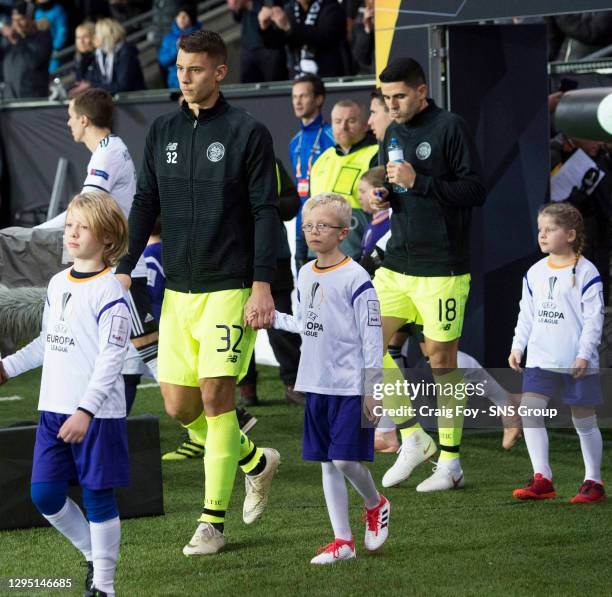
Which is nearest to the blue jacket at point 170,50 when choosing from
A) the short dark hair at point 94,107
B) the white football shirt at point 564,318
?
the short dark hair at point 94,107

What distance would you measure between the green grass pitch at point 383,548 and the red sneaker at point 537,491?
2.7 inches

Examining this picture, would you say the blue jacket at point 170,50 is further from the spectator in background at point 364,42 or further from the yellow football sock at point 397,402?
the yellow football sock at point 397,402

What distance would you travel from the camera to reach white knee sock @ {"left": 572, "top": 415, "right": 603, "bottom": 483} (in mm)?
6359

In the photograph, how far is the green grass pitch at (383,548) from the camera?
4.88 meters

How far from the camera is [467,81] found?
26.0 ft

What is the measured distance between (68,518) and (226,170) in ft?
5.17

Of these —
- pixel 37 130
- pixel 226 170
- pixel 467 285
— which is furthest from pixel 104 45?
pixel 226 170

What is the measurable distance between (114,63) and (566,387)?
9331mm

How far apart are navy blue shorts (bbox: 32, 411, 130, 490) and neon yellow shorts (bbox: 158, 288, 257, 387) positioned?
0.90 metres

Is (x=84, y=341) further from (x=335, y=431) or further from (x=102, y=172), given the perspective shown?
(x=102, y=172)

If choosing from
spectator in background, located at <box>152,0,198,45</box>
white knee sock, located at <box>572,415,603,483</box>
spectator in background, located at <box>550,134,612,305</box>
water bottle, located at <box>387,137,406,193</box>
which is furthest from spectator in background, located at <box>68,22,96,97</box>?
white knee sock, located at <box>572,415,603,483</box>

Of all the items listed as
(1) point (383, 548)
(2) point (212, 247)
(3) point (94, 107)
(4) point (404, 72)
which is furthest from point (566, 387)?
(3) point (94, 107)

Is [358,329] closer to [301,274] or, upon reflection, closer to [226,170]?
[301,274]

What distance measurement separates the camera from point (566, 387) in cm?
632
